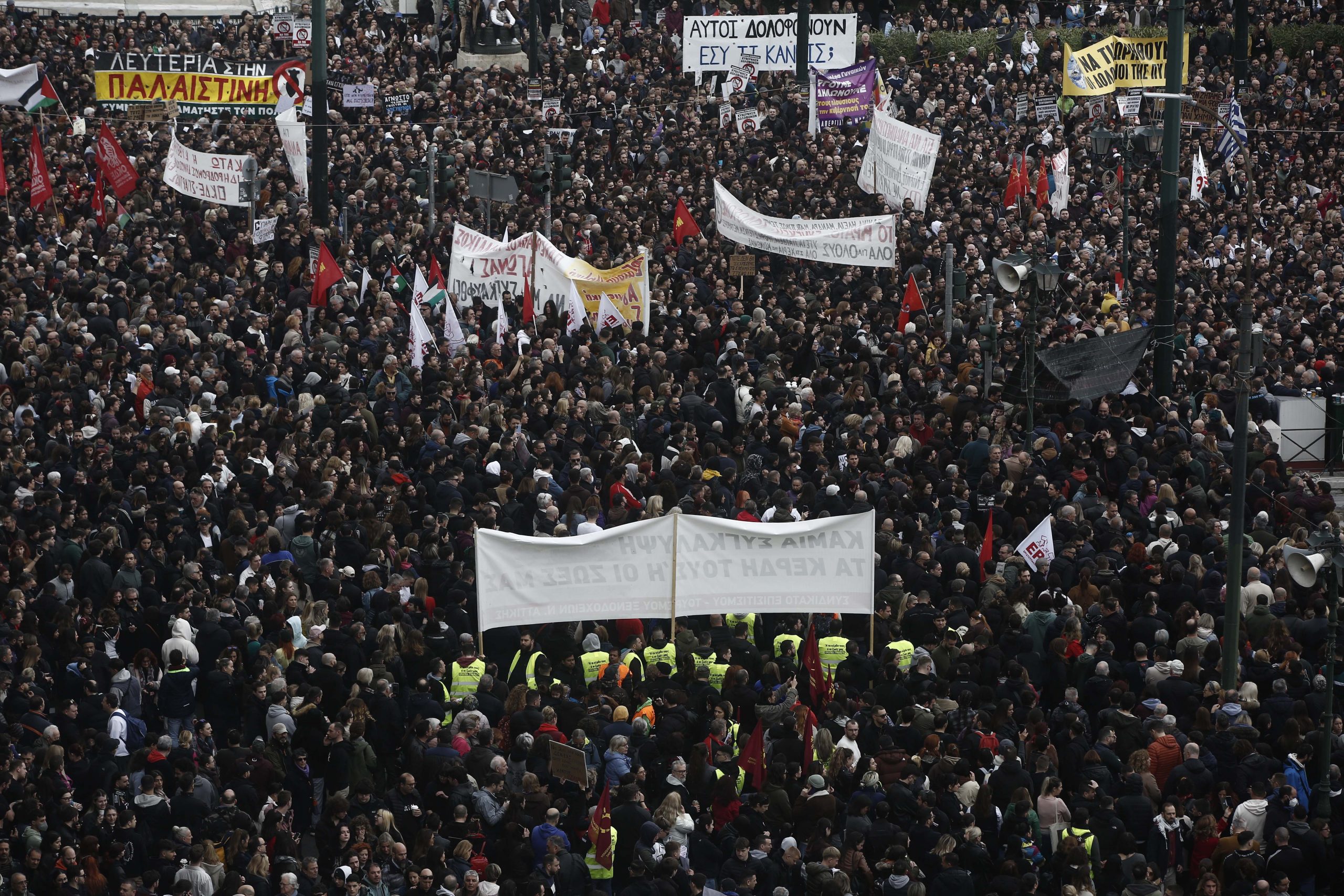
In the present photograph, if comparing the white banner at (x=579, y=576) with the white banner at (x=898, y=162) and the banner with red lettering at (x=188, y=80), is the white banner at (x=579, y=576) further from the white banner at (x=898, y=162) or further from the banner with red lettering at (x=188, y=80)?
the banner with red lettering at (x=188, y=80)

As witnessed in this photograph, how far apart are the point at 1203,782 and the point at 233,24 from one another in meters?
31.4

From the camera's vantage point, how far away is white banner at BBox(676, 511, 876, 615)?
15102 mm

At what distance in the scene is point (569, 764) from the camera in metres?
12.8

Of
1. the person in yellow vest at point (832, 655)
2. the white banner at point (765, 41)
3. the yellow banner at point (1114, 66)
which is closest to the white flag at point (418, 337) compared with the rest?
the person in yellow vest at point (832, 655)

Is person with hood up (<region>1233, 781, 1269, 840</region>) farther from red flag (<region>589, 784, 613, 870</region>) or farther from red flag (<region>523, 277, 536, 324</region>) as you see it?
red flag (<region>523, 277, 536, 324</region>)

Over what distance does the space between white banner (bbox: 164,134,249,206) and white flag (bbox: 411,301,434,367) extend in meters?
5.10

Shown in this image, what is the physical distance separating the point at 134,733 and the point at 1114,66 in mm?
23180

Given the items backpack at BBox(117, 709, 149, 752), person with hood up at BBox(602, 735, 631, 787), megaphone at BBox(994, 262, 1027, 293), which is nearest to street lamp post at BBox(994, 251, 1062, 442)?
megaphone at BBox(994, 262, 1027, 293)

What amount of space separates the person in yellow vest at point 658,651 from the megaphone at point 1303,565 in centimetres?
501

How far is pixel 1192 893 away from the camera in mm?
13164

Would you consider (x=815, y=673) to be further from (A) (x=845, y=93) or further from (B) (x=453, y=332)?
(A) (x=845, y=93)

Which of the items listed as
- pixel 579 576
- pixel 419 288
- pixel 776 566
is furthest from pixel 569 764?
pixel 419 288

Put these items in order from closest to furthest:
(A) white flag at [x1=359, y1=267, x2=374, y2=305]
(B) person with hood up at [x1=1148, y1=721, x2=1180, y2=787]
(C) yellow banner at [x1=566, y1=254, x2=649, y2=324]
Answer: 1. (B) person with hood up at [x1=1148, y1=721, x2=1180, y2=787]
2. (C) yellow banner at [x1=566, y1=254, x2=649, y2=324]
3. (A) white flag at [x1=359, y1=267, x2=374, y2=305]

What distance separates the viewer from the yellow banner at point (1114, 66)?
31.5m
